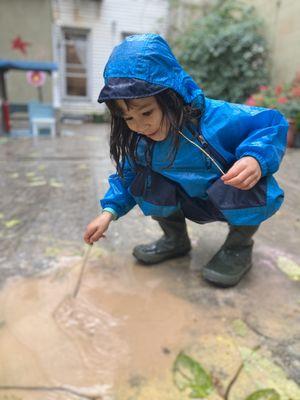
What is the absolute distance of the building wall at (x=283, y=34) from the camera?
6.07 metres

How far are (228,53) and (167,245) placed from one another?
6.42 metres

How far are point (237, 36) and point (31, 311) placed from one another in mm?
6980

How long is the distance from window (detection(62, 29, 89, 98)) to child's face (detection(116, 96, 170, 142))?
922cm

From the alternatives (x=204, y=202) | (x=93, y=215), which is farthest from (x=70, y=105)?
(x=204, y=202)

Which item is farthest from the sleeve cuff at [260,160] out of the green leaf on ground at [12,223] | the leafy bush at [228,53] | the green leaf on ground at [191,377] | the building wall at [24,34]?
the building wall at [24,34]

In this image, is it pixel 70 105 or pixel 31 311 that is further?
pixel 70 105

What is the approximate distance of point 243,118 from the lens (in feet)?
4.31

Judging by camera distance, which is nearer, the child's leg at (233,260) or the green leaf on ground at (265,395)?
the green leaf on ground at (265,395)

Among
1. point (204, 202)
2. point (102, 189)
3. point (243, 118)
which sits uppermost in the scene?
point (243, 118)

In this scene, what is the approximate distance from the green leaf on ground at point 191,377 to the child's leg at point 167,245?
0.63 meters

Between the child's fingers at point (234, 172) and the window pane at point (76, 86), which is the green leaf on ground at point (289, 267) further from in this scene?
the window pane at point (76, 86)

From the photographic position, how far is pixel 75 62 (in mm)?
9711

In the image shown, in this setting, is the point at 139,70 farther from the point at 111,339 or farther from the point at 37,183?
the point at 37,183

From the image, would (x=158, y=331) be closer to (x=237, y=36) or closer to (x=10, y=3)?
(x=237, y=36)
